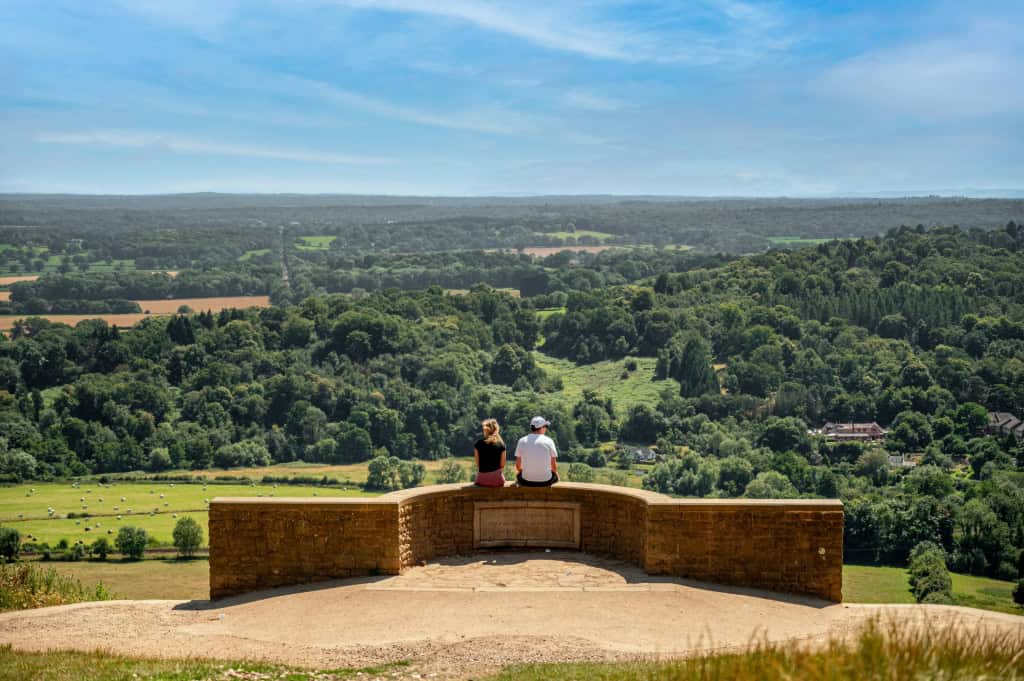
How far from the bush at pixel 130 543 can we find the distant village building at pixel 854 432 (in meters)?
53.1

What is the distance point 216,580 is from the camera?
47.4 ft

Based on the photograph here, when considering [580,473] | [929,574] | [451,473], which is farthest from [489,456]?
[451,473]

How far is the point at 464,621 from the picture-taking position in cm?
1263

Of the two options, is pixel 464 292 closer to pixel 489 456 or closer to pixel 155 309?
pixel 155 309

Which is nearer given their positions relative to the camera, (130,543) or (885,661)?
(885,661)

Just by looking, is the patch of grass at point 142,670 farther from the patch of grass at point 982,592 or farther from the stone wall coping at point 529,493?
the patch of grass at point 982,592

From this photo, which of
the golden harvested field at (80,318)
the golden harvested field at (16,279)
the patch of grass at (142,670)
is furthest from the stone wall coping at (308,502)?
the golden harvested field at (16,279)

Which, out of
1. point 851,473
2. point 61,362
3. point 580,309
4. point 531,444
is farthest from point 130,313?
point 531,444

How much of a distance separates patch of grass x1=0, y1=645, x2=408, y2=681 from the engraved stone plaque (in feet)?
14.8

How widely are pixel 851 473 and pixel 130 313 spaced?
293 feet

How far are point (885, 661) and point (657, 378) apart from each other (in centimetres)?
11347

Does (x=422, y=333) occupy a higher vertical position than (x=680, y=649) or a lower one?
lower

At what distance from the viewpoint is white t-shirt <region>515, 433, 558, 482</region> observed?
1579 cm

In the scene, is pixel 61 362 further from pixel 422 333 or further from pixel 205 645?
pixel 205 645
